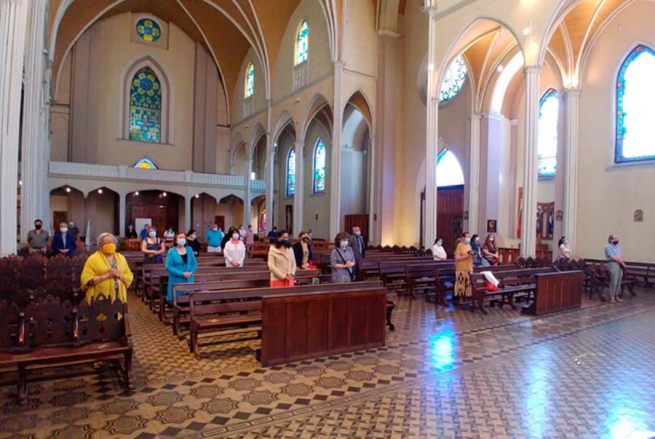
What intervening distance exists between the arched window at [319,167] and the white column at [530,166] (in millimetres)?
15361

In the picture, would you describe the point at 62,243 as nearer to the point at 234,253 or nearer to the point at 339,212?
the point at 234,253

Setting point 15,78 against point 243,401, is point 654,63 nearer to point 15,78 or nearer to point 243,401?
point 243,401

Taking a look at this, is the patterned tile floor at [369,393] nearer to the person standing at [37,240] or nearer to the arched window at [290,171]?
the person standing at [37,240]

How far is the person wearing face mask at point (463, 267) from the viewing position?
8711mm

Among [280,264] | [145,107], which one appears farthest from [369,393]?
[145,107]

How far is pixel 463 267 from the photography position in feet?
29.2

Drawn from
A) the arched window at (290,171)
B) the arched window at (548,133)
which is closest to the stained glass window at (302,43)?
the arched window at (290,171)

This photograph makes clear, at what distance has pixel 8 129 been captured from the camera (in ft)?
26.7

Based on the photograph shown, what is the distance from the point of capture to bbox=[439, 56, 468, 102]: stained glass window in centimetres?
1906

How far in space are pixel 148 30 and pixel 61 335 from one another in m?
28.8

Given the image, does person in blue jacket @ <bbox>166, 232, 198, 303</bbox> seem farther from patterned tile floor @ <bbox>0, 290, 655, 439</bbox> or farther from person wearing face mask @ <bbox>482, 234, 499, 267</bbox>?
person wearing face mask @ <bbox>482, 234, 499, 267</bbox>

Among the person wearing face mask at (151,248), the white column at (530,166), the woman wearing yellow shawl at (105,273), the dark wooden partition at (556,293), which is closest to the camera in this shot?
the woman wearing yellow shawl at (105,273)

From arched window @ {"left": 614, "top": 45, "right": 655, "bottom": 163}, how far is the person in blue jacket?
14200 millimetres

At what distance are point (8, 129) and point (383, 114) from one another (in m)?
15.0
